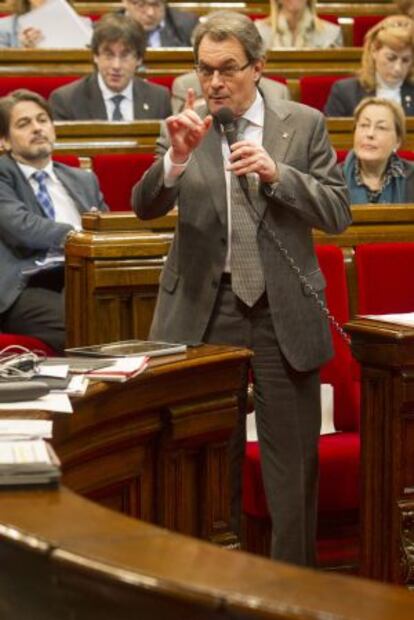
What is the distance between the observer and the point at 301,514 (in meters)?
2.83

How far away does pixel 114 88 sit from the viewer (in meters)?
5.28

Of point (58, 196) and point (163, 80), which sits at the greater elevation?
point (163, 80)

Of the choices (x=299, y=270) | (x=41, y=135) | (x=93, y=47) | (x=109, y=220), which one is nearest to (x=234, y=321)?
(x=299, y=270)

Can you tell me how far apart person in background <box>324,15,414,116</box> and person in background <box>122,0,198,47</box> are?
97 cm

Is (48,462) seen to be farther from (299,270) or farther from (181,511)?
(299,270)

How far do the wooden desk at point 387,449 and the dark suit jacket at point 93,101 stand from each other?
257cm

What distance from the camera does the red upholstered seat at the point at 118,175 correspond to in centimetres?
455

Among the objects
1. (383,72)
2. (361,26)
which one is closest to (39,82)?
(383,72)

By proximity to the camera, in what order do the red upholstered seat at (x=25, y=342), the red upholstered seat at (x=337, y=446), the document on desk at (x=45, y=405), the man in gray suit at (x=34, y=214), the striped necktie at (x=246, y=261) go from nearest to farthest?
the document on desk at (x=45, y=405), the striped necktie at (x=246, y=261), the red upholstered seat at (x=337, y=446), the red upholstered seat at (x=25, y=342), the man in gray suit at (x=34, y=214)

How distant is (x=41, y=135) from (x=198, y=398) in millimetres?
1769

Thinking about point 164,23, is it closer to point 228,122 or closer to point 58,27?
point 58,27

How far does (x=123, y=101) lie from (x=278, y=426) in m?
2.77

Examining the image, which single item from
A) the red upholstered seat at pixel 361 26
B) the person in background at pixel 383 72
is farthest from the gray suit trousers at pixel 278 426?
the red upholstered seat at pixel 361 26

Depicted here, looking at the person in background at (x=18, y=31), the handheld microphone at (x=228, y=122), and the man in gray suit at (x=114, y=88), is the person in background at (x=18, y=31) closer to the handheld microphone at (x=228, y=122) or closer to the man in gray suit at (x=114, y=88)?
the man in gray suit at (x=114, y=88)
